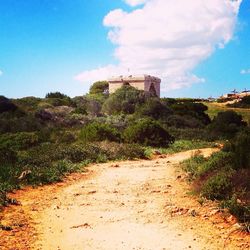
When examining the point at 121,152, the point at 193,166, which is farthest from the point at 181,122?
the point at 193,166

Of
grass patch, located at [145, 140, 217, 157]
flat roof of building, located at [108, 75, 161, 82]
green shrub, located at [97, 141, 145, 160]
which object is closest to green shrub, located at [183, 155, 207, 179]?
green shrub, located at [97, 141, 145, 160]

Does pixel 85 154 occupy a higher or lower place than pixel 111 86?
→ lower

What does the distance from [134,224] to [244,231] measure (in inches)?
82.1

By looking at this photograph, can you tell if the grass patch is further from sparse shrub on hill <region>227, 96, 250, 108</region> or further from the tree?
the tree

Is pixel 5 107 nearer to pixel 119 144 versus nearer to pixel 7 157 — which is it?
pixel 119 144

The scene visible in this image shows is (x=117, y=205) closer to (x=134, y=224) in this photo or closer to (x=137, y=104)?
(x=134, y=224)

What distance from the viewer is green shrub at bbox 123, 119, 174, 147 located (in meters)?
22.3

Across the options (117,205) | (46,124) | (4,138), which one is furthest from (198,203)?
(46,124)

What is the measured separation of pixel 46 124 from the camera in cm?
3186

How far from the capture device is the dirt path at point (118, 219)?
6.93m

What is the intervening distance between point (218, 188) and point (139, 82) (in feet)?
169

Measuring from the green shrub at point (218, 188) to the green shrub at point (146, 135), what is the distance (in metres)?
12.5

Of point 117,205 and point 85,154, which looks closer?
point 117,205

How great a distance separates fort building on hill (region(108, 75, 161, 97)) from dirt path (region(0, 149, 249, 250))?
4766 centimetres
